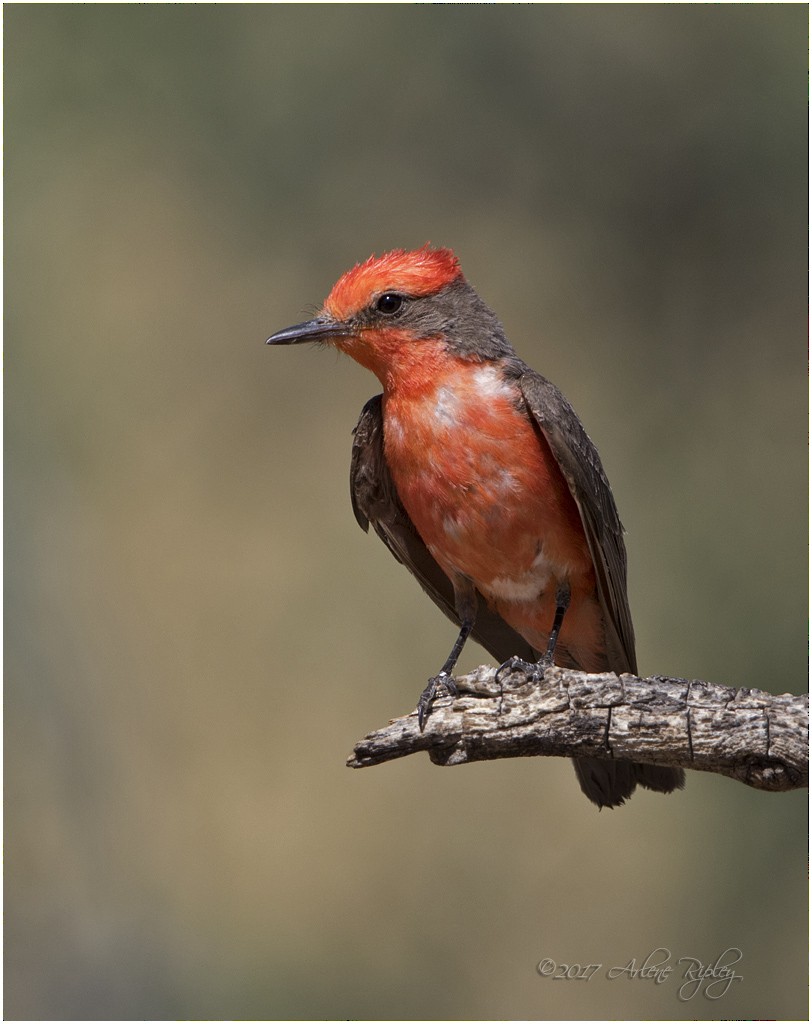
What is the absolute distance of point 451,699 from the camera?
421 centimetres

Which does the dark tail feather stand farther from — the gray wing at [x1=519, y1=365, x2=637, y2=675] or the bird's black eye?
the bird's black eye

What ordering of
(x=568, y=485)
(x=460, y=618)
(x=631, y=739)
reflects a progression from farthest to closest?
1. (x=460, y=618)
2. (x=568, y=485)
3. (x=631, y=739)

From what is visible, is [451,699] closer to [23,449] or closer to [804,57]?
[23,449]

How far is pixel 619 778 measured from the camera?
496 centimetres

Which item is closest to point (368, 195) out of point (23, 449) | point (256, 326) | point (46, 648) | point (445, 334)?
point (256, 326)

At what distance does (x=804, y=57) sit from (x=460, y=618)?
19.1ft

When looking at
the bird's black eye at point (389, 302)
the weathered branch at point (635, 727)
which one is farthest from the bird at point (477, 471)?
the weathered branch at point (635, 727)

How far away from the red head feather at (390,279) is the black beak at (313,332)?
0.05 meters

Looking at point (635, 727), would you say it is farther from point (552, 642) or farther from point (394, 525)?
point (394, 525)

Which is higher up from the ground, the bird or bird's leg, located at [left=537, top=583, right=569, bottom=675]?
the bird

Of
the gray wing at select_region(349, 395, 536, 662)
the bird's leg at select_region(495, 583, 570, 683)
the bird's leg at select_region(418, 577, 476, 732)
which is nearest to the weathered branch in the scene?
the bird's leg at select_region(495, 583, 570, 683)

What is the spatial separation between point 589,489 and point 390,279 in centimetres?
120

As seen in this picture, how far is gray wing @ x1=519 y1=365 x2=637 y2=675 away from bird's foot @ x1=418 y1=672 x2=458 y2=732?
802 mm

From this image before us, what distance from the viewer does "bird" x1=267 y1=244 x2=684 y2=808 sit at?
4.67 meters
